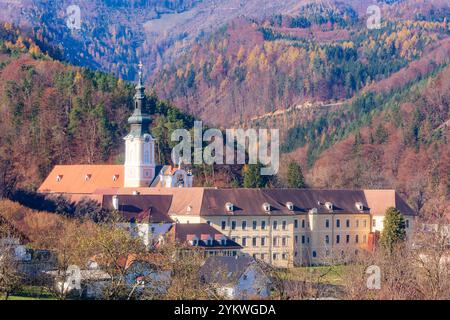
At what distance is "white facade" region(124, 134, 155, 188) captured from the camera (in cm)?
10062

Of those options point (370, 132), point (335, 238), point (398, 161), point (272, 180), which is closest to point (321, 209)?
point (335, 238)

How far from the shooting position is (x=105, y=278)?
49.6 meters

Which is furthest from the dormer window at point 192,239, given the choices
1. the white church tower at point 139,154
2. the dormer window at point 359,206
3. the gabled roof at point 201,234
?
the white church tower at point 139,154

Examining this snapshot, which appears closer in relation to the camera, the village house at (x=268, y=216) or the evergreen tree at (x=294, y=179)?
the village house at (x=268, y=216)

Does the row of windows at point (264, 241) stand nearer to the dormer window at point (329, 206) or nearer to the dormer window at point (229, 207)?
the dormer window at point (229, 207)

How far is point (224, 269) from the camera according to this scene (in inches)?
2165

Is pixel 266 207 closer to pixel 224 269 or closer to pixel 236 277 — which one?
pixel 224 269

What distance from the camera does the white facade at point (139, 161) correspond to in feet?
330

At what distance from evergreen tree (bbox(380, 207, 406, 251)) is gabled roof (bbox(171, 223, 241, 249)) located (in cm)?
893

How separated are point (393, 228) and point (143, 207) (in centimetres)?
1502

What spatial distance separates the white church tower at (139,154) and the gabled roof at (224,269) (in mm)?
40860

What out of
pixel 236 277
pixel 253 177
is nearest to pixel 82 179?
pixel 253 177

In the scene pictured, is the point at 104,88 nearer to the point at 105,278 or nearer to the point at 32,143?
the point at 32,143

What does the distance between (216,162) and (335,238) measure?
26.5 metres
